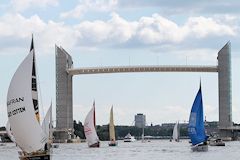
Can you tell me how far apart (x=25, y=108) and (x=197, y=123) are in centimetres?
2912

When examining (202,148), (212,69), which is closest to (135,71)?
(212,69)

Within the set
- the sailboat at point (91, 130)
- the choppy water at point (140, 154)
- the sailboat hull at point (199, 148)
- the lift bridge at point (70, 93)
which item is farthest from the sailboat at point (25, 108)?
the lift bridge at point (70, 93)

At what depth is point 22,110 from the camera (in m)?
31.5

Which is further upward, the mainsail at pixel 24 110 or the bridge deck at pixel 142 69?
the bridge deck at pixel 142 69

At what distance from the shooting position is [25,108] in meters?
31.5

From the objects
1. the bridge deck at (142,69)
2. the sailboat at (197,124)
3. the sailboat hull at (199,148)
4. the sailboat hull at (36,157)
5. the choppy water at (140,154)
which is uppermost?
the bridge deck at (142,69)

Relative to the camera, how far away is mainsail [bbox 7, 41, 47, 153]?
31.4 meters

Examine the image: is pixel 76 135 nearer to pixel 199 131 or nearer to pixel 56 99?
pixel 56 99

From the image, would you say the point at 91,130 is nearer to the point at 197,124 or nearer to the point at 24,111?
the point at 197,124

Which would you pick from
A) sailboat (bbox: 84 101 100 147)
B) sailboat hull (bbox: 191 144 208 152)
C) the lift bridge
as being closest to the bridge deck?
the lift bridge

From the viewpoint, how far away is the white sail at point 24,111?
31406 mm

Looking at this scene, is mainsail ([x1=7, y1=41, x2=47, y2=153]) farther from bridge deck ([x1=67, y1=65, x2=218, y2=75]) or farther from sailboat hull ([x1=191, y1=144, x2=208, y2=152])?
bridge deck ([x1=67, y1=65, x2=218, y2=75])

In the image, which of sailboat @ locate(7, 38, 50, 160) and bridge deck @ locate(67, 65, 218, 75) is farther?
bridge deck @ locate(67, 65, 218, 75)

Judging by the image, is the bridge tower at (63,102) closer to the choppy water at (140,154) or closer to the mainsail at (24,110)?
the choppy water at (140,154)
